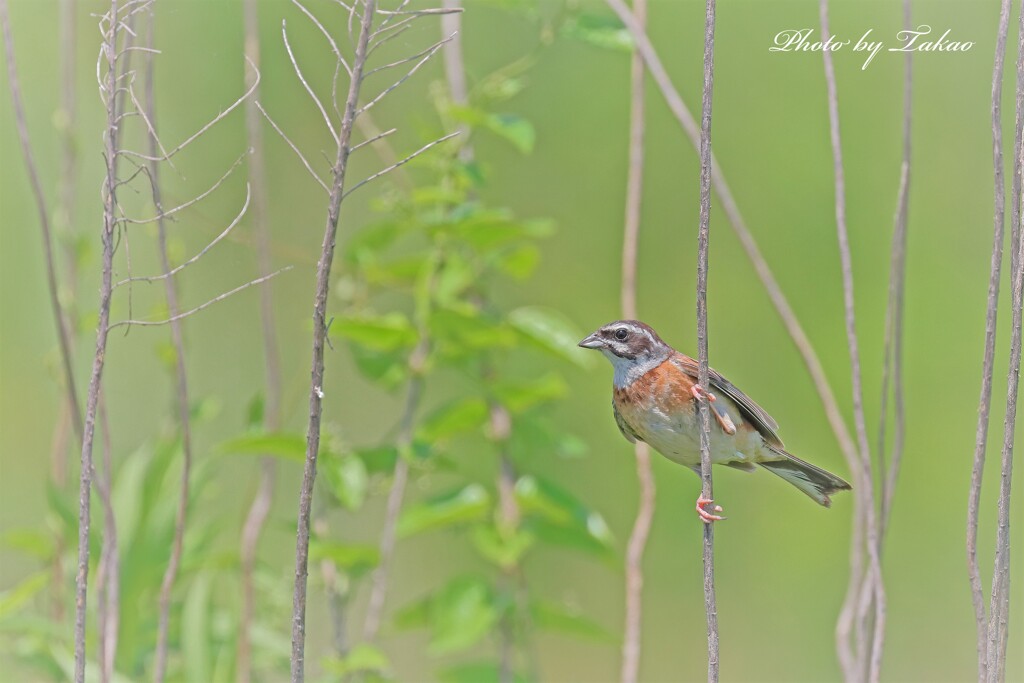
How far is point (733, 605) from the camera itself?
3.38 metres

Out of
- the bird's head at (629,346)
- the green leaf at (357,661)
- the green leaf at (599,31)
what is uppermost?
the green leaf at (599,31)

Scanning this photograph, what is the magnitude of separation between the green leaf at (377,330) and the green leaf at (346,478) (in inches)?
12.6

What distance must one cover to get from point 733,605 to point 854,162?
164cm

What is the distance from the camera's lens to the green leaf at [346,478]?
260 centimetres

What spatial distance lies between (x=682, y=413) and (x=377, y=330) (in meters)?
0.92

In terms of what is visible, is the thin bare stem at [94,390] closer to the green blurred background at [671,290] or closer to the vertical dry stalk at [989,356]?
the vertical dry stalk at [989,356]

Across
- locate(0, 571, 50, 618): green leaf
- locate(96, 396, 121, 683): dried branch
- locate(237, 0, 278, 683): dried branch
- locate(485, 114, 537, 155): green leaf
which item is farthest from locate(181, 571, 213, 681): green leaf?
locate(485, 114, 537, 155): green leaf

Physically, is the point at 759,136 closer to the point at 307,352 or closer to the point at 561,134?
the point at 561,134

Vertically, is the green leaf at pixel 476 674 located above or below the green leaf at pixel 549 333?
below

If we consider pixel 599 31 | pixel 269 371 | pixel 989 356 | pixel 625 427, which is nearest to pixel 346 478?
pixel 269 371

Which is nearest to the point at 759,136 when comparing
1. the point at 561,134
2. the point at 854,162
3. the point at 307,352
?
the point at 854,162

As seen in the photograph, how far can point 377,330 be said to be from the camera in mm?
2631

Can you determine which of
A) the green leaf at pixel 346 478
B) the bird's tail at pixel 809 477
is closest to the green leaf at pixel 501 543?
the green leaf at pixel 346 478

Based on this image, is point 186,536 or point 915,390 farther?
point 915,390
